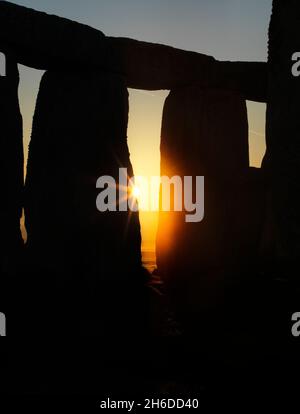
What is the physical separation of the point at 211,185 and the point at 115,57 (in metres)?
2.60

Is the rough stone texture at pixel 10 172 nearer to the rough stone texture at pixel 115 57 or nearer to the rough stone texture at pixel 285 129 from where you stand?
the rough stone texture at pixel 115 57

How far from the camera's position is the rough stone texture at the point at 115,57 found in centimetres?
685

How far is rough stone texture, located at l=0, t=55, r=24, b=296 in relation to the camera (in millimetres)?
6766

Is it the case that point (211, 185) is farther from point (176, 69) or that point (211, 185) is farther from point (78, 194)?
point (78, 194)

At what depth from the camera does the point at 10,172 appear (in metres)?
6.93

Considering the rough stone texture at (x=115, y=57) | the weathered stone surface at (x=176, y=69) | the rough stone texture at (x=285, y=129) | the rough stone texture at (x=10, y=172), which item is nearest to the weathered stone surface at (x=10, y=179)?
the rough stone texture at (x=10, y=172)

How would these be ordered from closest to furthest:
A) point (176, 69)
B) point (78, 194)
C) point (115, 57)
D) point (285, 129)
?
1. point (285, 129)
2. point (78, 194)
3. point (115, 57)
4. point (176, 69)

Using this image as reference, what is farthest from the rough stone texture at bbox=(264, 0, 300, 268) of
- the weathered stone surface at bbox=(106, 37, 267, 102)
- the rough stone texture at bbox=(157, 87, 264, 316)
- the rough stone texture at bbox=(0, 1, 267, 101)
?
the rough stone texture at bbox=(157, 87, 264, 316)

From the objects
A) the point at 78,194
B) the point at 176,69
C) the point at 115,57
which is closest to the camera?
the point at 78,194

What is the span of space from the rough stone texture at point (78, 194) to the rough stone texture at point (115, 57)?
0.32 meters

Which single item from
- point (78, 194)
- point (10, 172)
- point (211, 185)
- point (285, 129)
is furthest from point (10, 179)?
point (285, 129)

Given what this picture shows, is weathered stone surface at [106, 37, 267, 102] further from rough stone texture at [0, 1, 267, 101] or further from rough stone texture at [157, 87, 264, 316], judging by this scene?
rough stone texture at [157, 87, 264, 316]

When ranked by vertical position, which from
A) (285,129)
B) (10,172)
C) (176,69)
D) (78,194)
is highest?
(176,69)

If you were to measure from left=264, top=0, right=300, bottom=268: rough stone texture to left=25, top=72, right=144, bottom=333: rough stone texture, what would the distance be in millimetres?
4173
